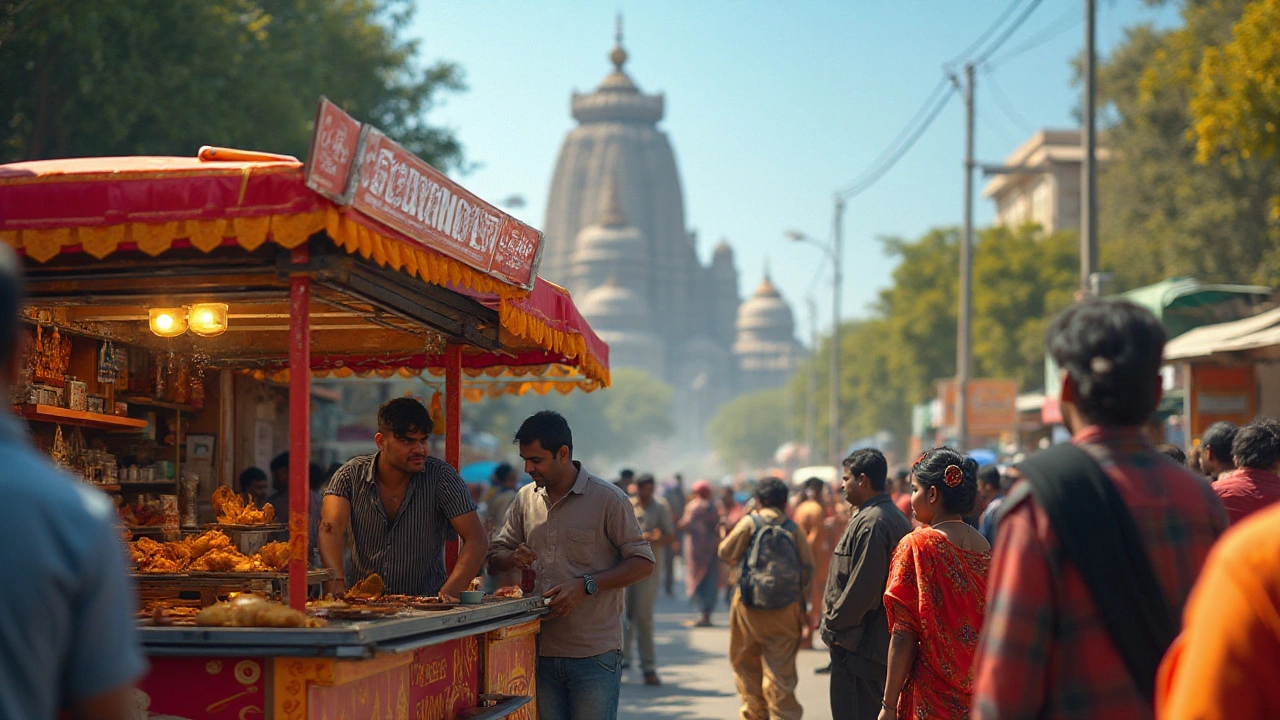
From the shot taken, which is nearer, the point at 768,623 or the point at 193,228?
the point at 193,228

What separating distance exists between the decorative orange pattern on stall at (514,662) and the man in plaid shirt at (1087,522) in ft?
10.8

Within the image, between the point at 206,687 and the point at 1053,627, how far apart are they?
283 cm

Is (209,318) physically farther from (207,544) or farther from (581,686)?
A: (581,686)

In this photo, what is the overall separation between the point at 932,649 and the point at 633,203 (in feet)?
463

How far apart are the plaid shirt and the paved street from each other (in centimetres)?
815

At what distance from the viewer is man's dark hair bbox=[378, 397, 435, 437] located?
6.27m

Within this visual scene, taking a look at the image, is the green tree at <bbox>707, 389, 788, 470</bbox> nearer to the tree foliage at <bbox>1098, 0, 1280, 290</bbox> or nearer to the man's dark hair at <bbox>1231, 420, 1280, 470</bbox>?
the tree foliage at <bbox>1098, 0, 1280, 290</bbox>

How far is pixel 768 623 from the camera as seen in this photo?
945 centimetres

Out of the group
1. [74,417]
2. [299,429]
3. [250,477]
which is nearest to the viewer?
[299,429]

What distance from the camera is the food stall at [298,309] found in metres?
4.57

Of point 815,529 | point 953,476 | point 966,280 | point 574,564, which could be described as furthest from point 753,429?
point 953,476

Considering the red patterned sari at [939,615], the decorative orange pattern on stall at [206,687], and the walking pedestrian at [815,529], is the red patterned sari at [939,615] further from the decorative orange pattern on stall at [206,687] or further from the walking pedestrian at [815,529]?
the walking pedestrian at [815,529]

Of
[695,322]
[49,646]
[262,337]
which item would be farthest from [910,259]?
[695,322]

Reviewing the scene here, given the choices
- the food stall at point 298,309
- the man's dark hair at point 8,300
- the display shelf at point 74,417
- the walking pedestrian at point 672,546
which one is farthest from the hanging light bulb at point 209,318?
the walking pedestrian at point 672,546
